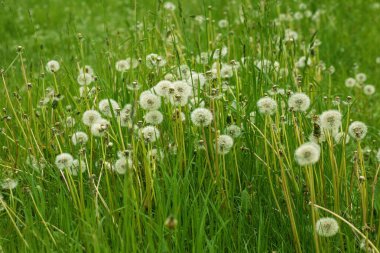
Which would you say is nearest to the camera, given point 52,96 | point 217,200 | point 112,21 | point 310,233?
point 310,233

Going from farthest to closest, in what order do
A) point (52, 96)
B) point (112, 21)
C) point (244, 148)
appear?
point (112, 21) → point (52, 96) → point (244, 148)

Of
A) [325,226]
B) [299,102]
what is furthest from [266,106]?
[325,226]

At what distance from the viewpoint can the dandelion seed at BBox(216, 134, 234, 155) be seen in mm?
2381

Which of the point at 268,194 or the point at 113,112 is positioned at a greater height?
the point at 113,112

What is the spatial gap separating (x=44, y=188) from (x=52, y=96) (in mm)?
558

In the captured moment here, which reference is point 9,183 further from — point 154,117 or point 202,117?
point 202,117

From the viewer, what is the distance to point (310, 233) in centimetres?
223

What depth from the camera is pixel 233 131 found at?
2.59m

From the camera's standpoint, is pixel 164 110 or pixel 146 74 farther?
pixel 146 74

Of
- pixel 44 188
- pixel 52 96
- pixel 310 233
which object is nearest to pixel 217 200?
pixel 310 233

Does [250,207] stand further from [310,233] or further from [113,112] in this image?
[113,112]

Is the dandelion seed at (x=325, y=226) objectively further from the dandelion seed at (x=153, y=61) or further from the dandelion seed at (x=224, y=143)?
the dandelion seed at (x=153, y=61)

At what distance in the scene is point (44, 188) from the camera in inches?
107

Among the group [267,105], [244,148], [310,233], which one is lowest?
[310,233]
